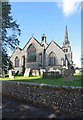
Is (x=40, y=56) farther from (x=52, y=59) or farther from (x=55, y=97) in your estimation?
(x=55, y=97)

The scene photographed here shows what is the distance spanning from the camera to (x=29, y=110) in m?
11.5

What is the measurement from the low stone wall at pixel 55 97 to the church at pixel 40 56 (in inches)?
1537

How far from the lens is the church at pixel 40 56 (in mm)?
53875

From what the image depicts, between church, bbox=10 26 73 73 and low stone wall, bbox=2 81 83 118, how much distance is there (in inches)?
1537

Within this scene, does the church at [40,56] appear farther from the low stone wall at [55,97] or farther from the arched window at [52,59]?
the low stone wall at [55,97]

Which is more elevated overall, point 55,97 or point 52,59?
point 52,59

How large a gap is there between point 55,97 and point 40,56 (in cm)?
4527

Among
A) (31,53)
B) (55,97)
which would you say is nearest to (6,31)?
(55,97)

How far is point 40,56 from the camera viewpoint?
56.3 m

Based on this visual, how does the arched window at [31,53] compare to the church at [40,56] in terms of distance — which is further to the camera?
the arched window at [31,53]

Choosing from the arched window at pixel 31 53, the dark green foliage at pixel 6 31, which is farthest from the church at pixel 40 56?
the dark green foliage at pixel 6 31

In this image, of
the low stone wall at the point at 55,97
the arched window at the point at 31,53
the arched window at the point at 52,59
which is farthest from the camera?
the arched window at the point at 31,53

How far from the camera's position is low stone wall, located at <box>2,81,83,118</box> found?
32.8 ft

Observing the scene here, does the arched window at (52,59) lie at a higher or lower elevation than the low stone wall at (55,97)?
higher
